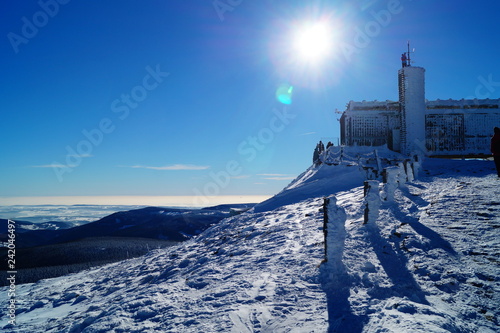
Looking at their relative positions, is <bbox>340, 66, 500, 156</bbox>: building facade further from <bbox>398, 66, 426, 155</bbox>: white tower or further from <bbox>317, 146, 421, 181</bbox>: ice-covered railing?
<bbox>317, 146, 421, 181</bbox>: ice-covered railing

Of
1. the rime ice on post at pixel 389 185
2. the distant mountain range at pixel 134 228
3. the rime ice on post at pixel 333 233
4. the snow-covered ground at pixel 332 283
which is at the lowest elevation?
the distant mountain range at pixel 134 228

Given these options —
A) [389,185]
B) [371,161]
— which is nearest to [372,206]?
[389,185]

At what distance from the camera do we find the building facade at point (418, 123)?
31.0 metres

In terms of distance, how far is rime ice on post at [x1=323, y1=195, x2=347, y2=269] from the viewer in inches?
218

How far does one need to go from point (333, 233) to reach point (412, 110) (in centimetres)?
3056

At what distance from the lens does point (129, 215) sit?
70375 millimetres

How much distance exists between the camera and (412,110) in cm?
3100

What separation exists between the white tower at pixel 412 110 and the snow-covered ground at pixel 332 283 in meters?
22.6

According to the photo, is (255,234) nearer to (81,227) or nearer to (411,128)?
(411,128)

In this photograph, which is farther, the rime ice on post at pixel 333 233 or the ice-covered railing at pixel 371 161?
the ice-covered railing at pixel 371 161

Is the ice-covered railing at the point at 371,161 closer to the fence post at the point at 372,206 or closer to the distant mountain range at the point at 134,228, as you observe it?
the fence post at the point at 372,206

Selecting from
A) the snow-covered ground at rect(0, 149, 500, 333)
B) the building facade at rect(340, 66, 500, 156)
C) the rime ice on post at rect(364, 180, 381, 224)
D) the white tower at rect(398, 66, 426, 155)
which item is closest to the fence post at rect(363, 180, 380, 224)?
the rime ice on post at rect(364, 180, 381, 224)

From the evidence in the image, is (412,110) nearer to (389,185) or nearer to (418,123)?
(418,123)

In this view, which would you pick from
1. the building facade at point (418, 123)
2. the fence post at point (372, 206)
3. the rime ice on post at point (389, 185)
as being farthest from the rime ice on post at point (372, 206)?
the building facade at point (418, 123)
